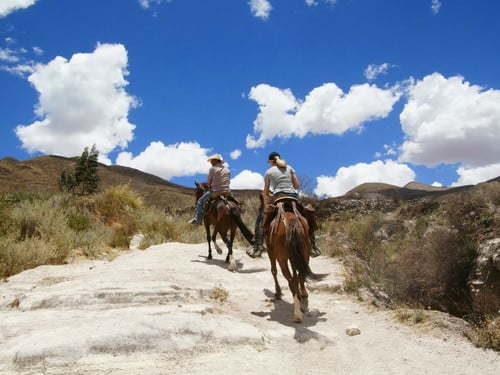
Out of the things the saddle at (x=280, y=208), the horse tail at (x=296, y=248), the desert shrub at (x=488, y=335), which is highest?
the saddle at (x=280, y=208)

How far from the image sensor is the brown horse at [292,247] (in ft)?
19.2

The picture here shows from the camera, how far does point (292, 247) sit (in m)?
5.84

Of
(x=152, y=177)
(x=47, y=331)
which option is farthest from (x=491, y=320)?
(x=152, y=177)

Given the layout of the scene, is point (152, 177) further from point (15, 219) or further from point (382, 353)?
point (382, 353)

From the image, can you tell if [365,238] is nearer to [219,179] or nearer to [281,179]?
[219,179]

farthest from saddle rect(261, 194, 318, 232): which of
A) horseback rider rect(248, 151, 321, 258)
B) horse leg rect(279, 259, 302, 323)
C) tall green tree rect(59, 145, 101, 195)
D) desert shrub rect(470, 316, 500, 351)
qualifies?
tall green tree rect(59, 145, 101, 195)

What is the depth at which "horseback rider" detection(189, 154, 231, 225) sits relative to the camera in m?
10.0

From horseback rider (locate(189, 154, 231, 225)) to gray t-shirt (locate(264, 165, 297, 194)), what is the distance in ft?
9.16

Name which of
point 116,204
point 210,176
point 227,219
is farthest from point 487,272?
point 116,204

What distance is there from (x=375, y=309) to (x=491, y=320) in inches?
67.6

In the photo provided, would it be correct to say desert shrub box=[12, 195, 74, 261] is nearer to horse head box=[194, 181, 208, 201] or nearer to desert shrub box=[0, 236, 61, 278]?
desert shrub box=[0, 236, 61, 278]

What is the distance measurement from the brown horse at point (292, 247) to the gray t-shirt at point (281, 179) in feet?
1.76

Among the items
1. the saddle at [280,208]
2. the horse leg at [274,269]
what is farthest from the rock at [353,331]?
the saddle at [280,208]

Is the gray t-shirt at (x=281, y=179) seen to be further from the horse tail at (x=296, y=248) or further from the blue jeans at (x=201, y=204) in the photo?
the blue jeans at (x=201, y=204)
